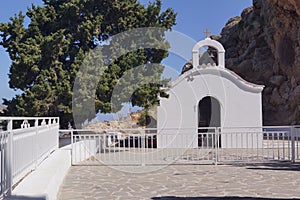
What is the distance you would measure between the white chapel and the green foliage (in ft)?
6.94

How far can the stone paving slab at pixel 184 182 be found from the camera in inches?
259

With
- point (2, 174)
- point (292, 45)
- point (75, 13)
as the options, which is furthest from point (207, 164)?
point (292, 45)

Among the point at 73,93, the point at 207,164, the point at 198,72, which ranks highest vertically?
the point at 198,72

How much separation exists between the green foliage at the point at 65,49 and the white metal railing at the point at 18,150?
528 cm

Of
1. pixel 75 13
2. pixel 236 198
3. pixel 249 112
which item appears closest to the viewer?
pixel 236 198

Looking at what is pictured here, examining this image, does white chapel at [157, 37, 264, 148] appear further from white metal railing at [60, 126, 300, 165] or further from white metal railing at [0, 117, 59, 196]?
white metal railing at [0, 117, 59, 196]

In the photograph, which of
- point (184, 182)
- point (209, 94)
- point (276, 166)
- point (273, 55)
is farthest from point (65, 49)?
point (273, 55)

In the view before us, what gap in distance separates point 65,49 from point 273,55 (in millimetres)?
23217

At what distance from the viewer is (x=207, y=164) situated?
10734 millimetres

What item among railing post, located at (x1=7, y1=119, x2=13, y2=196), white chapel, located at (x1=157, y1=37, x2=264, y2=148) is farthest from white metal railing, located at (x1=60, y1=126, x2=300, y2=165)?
railing post, located at (x1=7, y1=119, x2=13, y2=196)

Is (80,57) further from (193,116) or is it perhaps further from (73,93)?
(193,116)

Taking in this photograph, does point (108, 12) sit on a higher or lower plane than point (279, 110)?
higher

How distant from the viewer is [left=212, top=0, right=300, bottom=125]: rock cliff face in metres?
28.4

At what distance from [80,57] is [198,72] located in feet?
18.5
